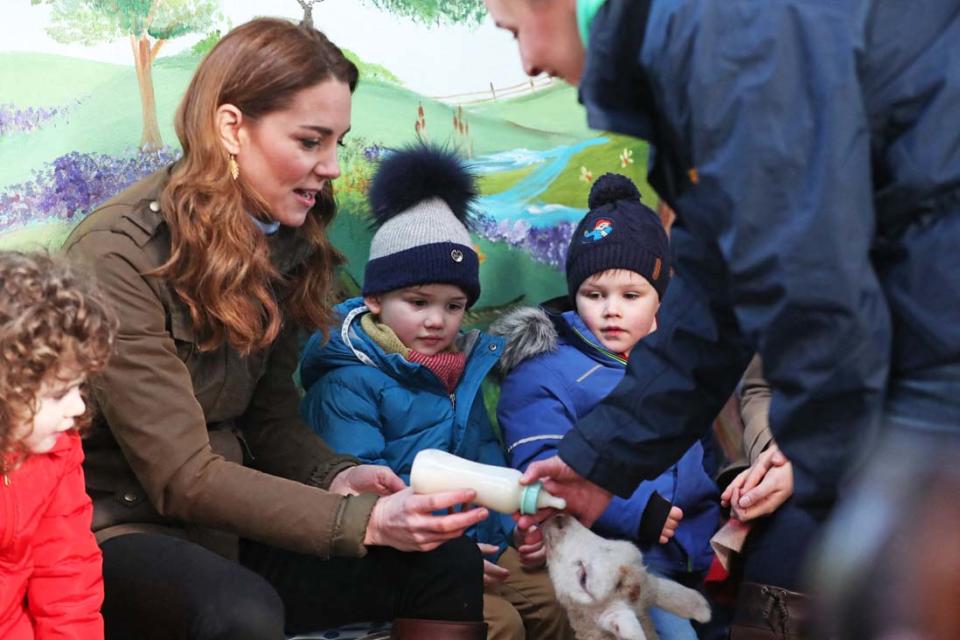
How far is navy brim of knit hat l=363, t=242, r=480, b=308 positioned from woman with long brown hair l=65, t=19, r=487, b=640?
35cm

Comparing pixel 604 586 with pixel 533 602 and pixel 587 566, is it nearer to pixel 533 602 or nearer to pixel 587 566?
pixel 587 566

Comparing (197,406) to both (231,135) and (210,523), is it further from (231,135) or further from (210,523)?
(231,135)

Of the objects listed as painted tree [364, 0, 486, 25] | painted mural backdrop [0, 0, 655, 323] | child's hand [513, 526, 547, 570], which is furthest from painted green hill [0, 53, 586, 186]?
child's hand [513, 526, 547, 570]

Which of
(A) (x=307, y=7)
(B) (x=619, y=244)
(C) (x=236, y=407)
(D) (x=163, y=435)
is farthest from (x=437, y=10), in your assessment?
(D) (x=163, y=435)

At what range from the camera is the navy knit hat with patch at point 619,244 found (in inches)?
133

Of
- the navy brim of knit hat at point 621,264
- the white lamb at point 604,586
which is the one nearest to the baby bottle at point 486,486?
the white lamb at point 604,586

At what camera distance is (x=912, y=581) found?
51.3 inches

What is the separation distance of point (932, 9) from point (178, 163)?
1624 mm

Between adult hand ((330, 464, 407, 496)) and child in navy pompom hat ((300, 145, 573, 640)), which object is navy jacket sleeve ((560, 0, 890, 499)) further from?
child in navy pompom hat ((300, 145, 573, 640))

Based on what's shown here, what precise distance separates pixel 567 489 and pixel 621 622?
1.05 ft

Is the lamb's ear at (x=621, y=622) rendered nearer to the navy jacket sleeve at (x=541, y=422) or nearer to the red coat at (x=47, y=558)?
the navy jacket sleeve at (x=541, y=422)

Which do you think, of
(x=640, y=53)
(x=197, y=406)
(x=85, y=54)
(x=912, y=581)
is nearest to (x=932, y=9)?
(x=640, y=53)

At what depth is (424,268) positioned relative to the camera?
3166 millimetres

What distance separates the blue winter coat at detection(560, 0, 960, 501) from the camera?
1.40 m
